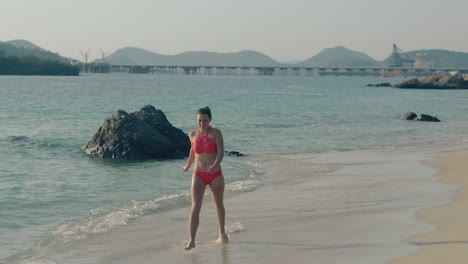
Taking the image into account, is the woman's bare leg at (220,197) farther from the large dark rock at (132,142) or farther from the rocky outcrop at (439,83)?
the rocky outcrop at (439,83)

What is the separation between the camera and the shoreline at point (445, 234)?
24.8 feet

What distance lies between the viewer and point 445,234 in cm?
870

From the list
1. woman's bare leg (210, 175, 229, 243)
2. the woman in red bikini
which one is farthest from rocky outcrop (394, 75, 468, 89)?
the woman in red bikini

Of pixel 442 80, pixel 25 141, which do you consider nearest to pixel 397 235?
pixel 25 141

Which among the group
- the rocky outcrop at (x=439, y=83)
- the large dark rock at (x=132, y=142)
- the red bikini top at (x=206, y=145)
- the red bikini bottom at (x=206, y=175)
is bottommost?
the rocky outcrop at (x=439, y=83)

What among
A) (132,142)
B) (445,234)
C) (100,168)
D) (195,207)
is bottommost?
(100,168)

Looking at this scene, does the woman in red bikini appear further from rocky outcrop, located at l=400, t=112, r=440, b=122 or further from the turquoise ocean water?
rocky outcrop, located at l=400, t=112, r=440, b=122

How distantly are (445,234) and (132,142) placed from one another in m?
12.1

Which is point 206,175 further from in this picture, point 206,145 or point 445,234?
point 445,234

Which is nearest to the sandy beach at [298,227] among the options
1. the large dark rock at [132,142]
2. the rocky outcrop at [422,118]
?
the large dark rock at [132,142]

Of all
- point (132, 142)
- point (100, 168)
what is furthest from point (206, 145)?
point (132, 142)

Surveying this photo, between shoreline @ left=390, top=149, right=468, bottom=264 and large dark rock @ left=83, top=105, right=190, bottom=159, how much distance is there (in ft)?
27.9

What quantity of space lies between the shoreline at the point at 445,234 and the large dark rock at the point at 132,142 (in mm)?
8505

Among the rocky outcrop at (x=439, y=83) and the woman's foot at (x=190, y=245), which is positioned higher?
the woman's foot at (x=190, y=245)
